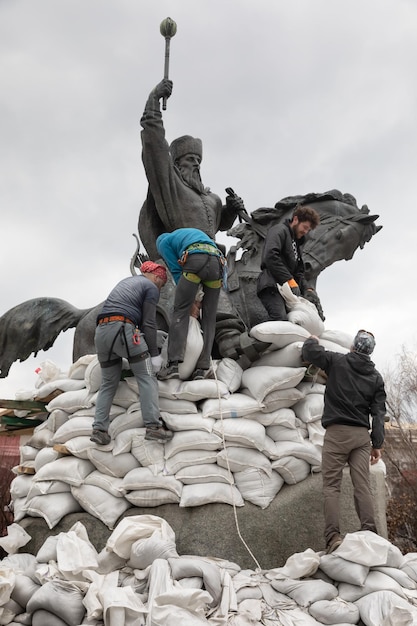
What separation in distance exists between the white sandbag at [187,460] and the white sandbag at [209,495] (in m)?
0.15

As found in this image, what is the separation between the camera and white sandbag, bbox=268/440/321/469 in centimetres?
453

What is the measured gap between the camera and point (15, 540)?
4473 millimetres

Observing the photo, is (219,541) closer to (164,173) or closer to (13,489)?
(13,489)

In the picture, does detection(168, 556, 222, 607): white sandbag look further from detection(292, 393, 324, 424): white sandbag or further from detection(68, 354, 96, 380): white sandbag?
detection(68, 354, 96, 380): white sandbag

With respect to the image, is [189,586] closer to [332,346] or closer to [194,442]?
[194,442]

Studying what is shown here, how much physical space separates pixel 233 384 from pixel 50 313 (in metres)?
2.88

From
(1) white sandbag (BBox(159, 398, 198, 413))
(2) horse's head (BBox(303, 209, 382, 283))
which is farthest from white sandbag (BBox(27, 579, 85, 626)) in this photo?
(2) horse's head (BBox(303, 209, 382, 283))

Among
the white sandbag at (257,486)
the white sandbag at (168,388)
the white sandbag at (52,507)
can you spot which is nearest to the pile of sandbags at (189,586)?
the white sandbag at (52,507)

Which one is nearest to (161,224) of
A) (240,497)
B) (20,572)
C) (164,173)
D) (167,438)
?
(164,173)

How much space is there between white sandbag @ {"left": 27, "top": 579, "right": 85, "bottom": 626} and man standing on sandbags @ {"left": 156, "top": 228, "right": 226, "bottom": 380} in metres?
1.67

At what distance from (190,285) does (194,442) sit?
1.20 metres

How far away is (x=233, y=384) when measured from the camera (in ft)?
15.8

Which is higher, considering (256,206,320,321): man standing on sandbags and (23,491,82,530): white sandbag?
(256,206,320,321): man standing on sandbags

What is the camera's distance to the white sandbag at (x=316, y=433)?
4.68 metres
